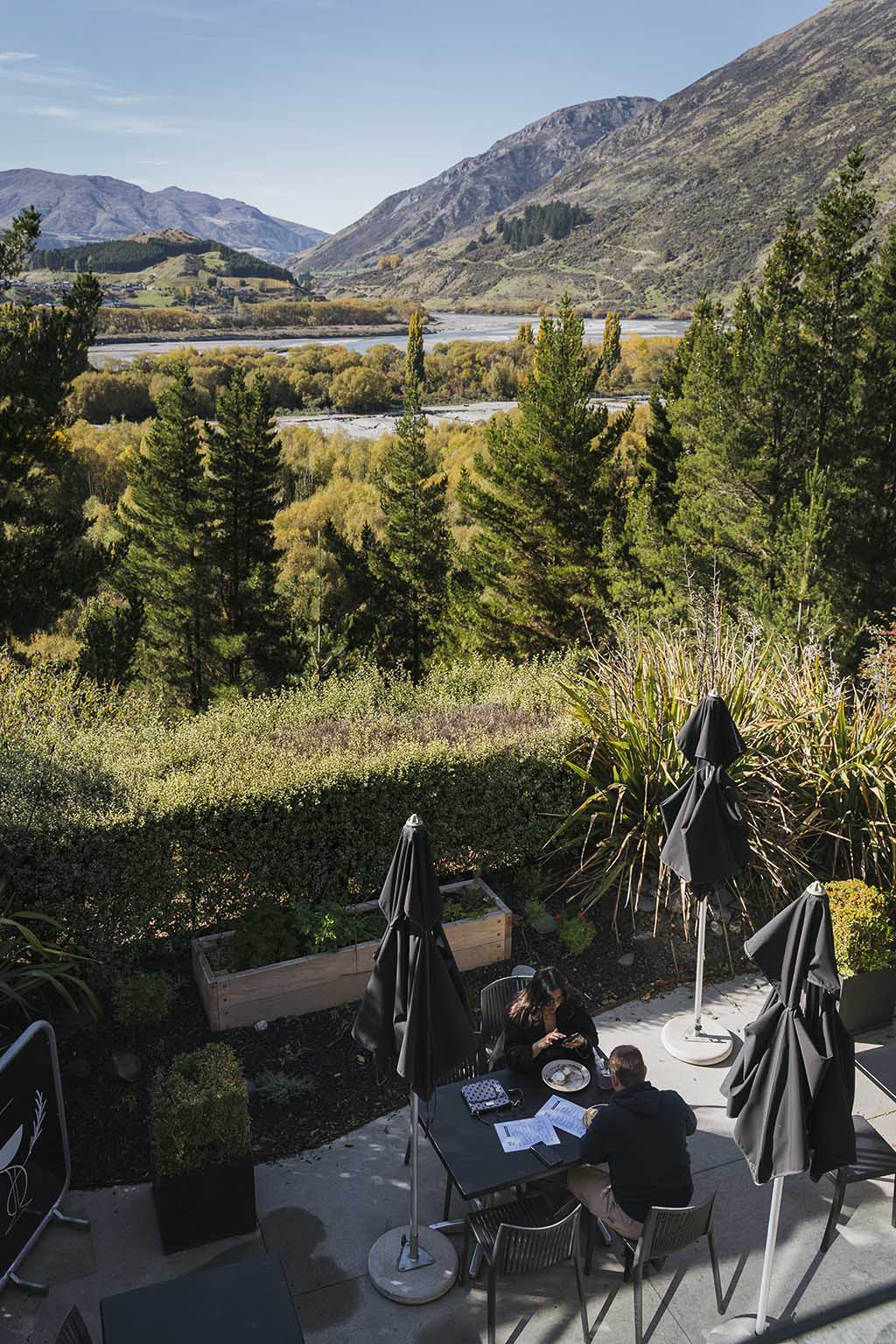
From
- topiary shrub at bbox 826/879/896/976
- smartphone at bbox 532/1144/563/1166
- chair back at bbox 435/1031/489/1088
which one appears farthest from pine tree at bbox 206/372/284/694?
smartphone at bbox 532/1144/563/1166

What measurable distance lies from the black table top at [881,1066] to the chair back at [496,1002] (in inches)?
76.7

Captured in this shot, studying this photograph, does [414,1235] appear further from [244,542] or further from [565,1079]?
[244,542]

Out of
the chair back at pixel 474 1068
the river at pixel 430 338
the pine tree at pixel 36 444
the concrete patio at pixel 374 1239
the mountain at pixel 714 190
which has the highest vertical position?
the mountain at pixel 714 190

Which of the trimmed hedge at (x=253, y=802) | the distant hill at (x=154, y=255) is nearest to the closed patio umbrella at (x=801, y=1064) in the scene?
the trimmed hedge at (x=253, y=802)

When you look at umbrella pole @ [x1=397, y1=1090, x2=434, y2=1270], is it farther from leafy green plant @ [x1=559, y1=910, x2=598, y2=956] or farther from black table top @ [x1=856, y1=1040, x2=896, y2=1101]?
leafy green plant @ [x1=559, y1=910, x2=598, y2=956]

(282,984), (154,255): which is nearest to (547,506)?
(282,984)

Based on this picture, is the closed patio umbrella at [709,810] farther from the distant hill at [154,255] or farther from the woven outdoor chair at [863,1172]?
the distant hill at [154,255]

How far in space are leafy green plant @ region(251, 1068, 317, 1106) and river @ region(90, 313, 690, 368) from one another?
56.4 metres

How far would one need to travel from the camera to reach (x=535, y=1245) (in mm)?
4105

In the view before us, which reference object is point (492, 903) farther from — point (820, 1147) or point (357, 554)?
point (357, 554)

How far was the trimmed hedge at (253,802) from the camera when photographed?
6.43m

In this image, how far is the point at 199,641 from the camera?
24.1 metres

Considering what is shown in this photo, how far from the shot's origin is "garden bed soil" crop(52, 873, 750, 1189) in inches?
217

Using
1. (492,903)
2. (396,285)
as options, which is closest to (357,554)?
(492,903)
